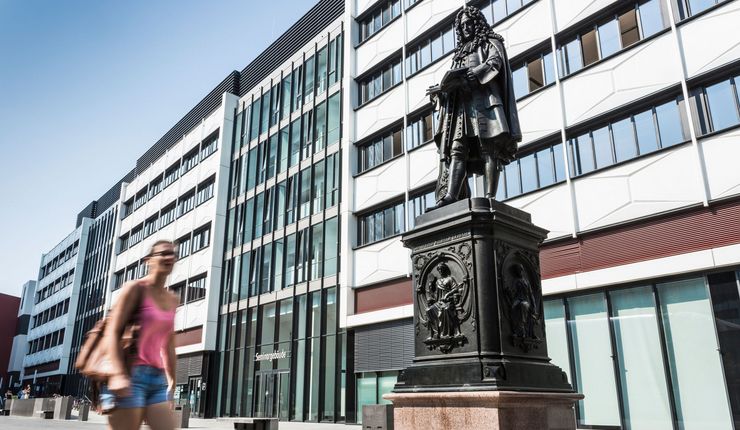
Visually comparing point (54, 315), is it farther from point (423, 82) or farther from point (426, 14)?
point (426, 14)

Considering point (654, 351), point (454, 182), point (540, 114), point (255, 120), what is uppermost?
point (255, 120)

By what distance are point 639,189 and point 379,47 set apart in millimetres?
14916

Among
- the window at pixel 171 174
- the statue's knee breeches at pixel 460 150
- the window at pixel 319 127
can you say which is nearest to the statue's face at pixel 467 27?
the statue's knee breeches at pixel 460 150

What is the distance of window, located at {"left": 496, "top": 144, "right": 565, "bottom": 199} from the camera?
703 inches

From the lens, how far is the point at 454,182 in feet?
22.0

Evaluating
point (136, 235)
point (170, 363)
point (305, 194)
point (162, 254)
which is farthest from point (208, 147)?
point (170, 363)

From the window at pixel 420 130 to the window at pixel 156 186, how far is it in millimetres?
30103

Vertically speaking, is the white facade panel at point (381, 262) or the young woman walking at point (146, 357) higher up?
the white facade panel at point (381, 262)

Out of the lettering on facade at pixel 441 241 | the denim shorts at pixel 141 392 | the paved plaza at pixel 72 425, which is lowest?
the paved plaza at pixel 72 425

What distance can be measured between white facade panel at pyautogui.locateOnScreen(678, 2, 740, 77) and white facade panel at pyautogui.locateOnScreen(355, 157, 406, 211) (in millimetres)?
11007

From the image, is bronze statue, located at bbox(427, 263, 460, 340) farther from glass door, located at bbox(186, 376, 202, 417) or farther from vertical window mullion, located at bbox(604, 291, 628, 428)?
glass door, located at bbox(186, 376, 202, 417)

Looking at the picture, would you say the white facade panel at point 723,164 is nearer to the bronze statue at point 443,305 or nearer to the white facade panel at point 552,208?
the white facade panel at point 552,208

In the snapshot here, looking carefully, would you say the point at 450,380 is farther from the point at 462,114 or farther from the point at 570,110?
the point at 570,110

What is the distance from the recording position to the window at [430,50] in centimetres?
2262
